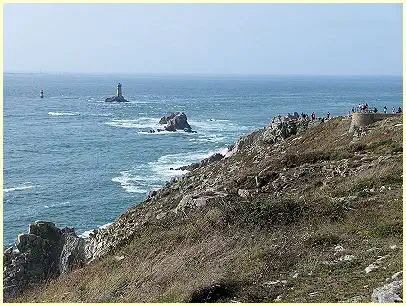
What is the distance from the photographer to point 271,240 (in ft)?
50.7

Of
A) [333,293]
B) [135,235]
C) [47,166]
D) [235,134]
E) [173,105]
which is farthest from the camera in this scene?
[173,105]

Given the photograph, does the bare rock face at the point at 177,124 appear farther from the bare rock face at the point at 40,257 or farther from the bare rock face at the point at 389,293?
the bare rock face at the point at 389,293

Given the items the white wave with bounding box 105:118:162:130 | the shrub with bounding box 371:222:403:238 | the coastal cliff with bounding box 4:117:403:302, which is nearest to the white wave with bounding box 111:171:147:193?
the coastal cliff with bounding box 4:117:403:302

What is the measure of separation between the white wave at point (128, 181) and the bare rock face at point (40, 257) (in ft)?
63.7

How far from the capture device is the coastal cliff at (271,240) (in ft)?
41.2

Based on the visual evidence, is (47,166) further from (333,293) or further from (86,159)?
(333,293)

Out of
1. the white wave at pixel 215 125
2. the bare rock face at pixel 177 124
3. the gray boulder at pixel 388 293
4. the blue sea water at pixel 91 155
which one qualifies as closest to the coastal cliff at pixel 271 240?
the gray boulder at pixel 388 293

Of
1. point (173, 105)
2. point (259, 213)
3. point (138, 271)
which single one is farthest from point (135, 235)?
point (173, 105)

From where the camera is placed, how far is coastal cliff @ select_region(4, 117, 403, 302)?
12.5 metres

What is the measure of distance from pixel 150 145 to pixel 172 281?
5856 centimetres

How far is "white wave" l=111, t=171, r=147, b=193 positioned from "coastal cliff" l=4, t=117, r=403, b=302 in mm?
20856

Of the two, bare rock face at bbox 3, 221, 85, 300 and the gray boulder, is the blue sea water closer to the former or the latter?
bare rock face at bbox 3, 221, 85, 300

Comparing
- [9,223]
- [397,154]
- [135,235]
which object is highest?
[397,154]

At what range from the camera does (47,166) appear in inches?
2288
